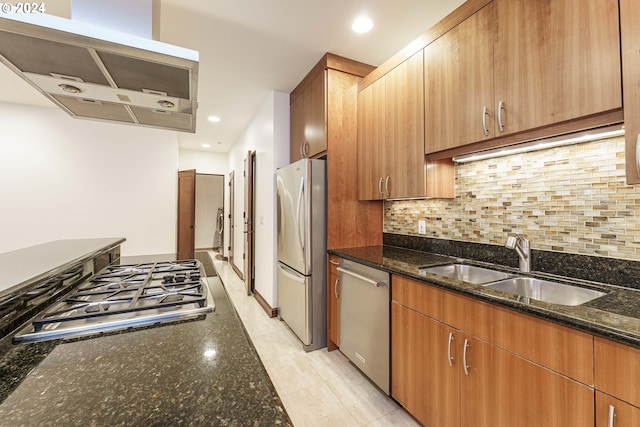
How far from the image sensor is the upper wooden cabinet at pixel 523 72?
1.09 m

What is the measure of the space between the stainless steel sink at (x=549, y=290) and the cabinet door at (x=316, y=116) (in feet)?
5.44

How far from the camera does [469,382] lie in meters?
1.28

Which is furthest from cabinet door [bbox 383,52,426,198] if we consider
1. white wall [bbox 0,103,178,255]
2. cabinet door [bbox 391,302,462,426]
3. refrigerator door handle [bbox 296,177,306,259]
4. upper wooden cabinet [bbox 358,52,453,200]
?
white wall [bbox 0,103,178,255]

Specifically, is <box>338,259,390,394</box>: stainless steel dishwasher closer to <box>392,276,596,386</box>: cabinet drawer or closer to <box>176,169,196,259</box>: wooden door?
<box>392,276,596,386</box>: cabinet drawer

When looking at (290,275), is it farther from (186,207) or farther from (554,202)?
(186,207)

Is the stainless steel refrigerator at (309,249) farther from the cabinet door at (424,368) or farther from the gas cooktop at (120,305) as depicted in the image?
the gas cooktop at (120,305)

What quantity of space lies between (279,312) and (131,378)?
2.60m

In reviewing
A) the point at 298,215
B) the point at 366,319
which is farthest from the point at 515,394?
the point at 298,215

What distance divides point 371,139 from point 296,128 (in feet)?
3.28

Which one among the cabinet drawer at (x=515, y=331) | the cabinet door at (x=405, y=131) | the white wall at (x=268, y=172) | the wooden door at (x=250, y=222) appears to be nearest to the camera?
the cabinet drawer at (x=515, y=331)

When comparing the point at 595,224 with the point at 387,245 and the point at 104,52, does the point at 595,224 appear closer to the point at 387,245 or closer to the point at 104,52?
the point at 387,245

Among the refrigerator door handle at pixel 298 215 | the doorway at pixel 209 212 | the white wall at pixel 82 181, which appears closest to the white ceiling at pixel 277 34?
the white wall at pixel 82 181

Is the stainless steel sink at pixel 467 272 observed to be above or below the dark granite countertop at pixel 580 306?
below

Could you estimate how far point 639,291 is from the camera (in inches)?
47.2
